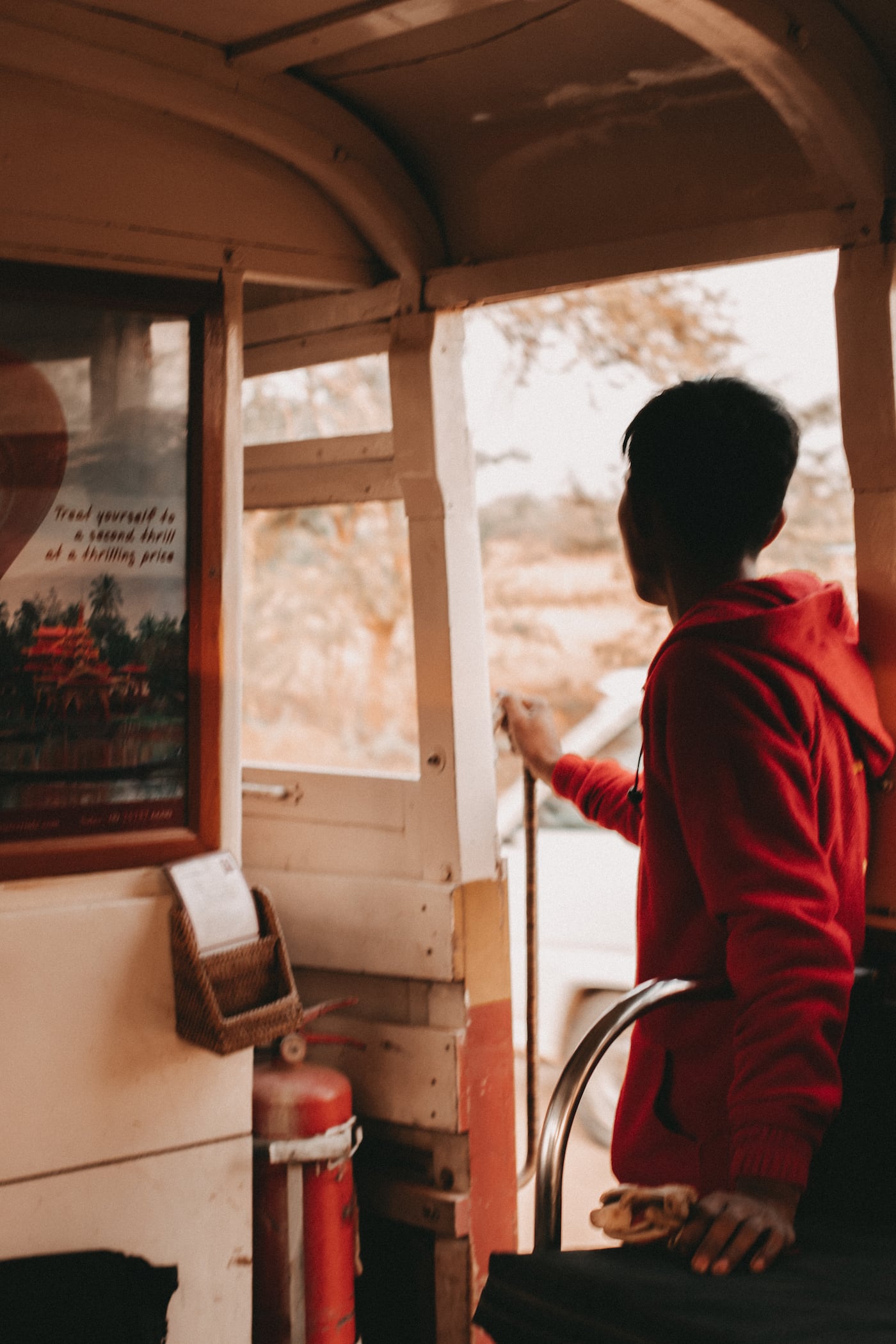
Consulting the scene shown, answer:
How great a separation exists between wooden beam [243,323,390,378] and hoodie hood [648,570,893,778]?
1.23m

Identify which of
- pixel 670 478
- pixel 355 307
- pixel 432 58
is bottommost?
pixel 670 478

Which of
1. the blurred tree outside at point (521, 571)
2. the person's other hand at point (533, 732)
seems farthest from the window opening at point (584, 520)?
the person's other hand at point (533, 732)

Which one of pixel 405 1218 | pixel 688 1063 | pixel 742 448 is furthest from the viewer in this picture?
pixel 405 1218

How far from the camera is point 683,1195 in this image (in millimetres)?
1371

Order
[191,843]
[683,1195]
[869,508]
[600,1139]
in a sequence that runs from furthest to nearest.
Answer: [600,1139], [191,843], [869,508], [683,1195]

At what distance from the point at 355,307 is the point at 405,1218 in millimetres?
2032

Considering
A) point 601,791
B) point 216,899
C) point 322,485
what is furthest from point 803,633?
point 322,485

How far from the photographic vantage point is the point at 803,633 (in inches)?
66.9

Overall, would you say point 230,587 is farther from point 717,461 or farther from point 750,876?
point 750,876

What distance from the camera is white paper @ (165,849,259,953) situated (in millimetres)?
2166

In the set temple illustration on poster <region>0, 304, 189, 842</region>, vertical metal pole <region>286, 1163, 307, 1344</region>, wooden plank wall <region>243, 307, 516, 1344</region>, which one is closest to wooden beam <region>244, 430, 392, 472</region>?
wooden plank wall <region>243, 307, 516, 1344</region>

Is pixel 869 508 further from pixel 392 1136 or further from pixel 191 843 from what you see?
pixel 392 1136

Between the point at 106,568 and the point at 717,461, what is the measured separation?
1110 mm

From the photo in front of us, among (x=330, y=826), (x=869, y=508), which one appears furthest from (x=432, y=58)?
(x=330, y=826)
